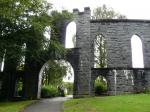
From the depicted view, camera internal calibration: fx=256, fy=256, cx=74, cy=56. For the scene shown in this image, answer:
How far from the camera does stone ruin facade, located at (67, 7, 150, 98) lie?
2488 centimetres

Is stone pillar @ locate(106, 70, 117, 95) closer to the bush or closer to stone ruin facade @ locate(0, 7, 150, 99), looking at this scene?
stone ruin facade @ locate(0, 7, 150, 99)

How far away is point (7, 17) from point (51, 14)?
715cm

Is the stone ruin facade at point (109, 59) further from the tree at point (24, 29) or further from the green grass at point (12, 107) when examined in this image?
the green grass at point (12, 107)

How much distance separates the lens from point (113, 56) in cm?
2697

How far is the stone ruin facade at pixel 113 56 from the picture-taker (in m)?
24.9

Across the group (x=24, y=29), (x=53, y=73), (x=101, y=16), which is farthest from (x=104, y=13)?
(x=24, y=29)

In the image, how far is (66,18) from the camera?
2670 centimetres

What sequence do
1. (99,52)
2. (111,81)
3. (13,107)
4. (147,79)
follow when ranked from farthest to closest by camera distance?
1. (99,52)
2. (111,81)
3. (147,79)
4. (13,107)

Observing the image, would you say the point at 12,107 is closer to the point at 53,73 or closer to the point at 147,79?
the point at 147,79

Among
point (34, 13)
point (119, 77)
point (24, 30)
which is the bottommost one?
point (119, 77)

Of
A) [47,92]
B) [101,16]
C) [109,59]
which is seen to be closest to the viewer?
[109,59]

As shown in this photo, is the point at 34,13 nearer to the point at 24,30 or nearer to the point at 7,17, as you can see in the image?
the point at 24,30

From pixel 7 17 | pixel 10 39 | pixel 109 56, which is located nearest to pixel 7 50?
pixel 10 39

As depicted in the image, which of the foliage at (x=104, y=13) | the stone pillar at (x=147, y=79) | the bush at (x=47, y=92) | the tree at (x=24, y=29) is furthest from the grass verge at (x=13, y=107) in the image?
the foliage at (x=104, y=13)
